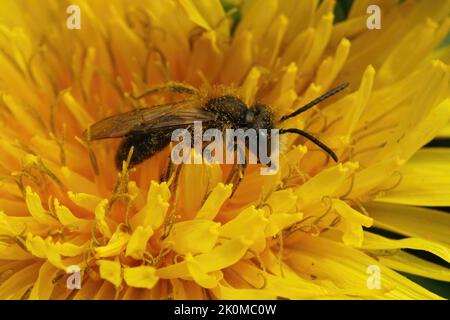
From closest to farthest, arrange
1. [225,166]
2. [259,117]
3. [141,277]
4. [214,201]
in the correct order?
[141,277]
[214,201]
[259,117]
[225,166]

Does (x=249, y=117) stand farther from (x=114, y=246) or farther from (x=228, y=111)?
(x=114, y=246)

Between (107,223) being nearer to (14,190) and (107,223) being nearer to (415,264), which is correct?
(14,190)

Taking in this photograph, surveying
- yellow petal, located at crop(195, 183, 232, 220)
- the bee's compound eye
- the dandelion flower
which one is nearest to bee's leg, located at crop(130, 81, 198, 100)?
the dandelion flower

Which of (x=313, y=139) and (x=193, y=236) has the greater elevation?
(x=313, y=139)

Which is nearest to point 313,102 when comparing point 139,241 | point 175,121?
point 175,121

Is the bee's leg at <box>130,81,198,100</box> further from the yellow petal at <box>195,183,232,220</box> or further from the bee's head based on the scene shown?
the yellow petal at <box>195,183,232,220</box>

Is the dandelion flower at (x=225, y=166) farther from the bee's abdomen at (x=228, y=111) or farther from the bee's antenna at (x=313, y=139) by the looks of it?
the bee's abdomen at (x=228, y=111)
